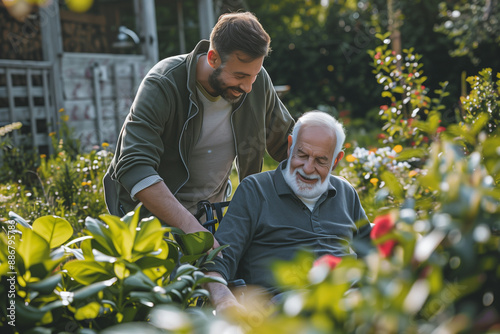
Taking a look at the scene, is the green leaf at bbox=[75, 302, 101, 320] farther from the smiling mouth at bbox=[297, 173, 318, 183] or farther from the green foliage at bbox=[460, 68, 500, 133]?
the green foliage at bbox=[460, 68, 500, 133]

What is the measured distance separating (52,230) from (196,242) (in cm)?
39

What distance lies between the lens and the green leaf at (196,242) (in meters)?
1.54

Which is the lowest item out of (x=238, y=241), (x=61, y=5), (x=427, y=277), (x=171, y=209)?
(x=238, y=241)

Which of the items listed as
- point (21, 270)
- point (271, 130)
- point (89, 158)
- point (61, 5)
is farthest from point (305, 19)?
point (21, 270)

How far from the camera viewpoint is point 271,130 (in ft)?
9.84

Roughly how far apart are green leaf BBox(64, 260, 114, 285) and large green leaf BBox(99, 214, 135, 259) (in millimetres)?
49

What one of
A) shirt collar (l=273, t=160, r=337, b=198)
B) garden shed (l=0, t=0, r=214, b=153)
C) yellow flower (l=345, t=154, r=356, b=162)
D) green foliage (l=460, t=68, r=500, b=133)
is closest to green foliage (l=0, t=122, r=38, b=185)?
garden shed (l=0, t=0, r=214, b=153)

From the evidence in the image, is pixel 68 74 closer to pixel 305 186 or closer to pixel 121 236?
pixel 305 186

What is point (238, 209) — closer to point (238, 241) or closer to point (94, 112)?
point (238, 241)

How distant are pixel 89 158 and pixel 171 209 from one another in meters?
2.71

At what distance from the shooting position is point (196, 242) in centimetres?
155

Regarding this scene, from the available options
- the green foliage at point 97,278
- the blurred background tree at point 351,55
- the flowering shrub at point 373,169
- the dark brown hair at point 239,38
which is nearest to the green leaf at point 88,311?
the green foliage at point 97,278

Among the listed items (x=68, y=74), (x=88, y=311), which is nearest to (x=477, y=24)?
(x=68, y=74)

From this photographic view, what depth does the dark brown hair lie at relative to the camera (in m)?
2.40
